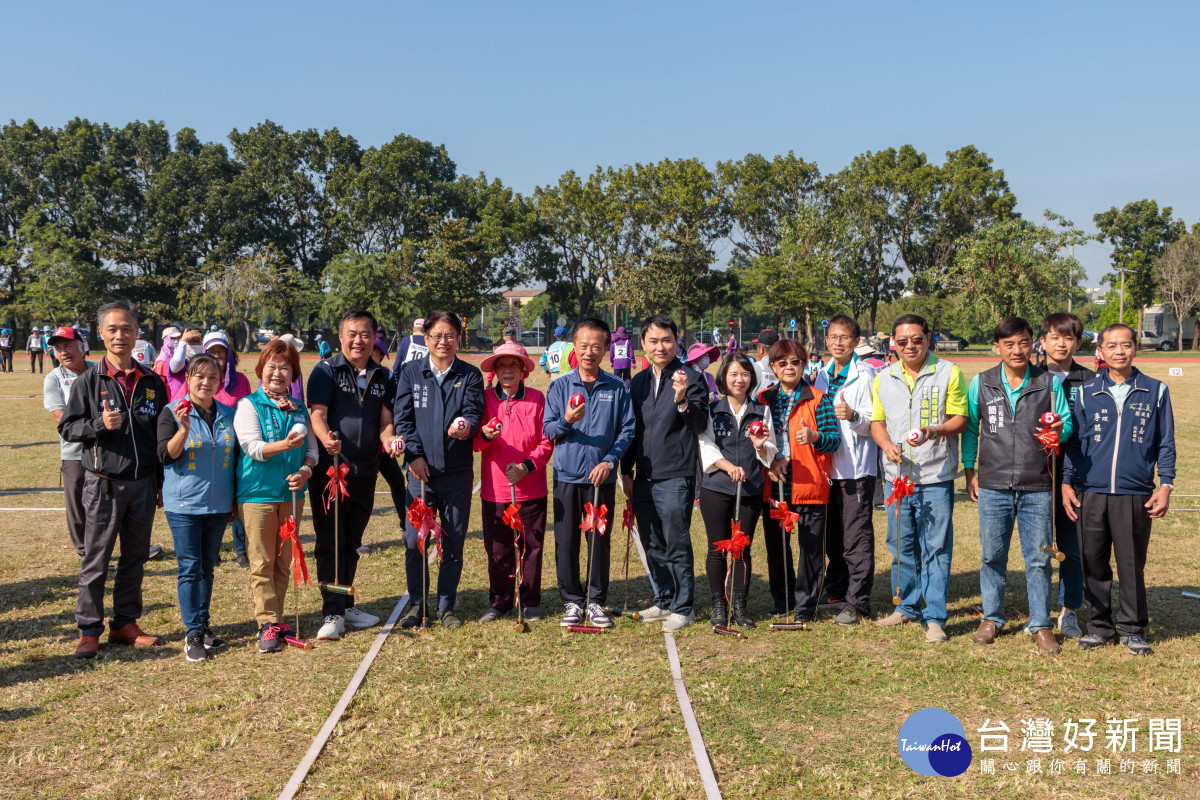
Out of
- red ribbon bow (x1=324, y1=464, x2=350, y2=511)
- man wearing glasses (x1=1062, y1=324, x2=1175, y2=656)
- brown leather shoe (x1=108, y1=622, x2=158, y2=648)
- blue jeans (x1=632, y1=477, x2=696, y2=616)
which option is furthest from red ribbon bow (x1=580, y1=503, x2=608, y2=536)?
man wearing glasses (x1=1062, y1=324, x2=1175, y2=656)

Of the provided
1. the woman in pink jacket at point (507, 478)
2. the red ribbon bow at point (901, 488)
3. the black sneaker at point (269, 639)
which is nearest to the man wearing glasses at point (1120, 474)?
the red ribbon bow at point (901, 488)

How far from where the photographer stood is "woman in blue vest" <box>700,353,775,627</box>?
19.1 feet

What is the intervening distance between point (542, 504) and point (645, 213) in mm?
52239

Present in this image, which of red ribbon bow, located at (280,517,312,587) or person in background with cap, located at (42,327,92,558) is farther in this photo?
person in background with cap, located at (42,327,92,558)

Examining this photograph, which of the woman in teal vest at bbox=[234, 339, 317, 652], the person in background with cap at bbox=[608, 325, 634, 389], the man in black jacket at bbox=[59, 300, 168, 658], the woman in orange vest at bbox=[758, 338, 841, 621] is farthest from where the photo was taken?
the person in background with cap at bbox=[608, 325, 634, 389]

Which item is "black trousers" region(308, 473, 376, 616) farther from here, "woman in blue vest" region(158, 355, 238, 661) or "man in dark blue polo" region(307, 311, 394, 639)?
"woman in blue vest" region(158, 355, 238, 661)

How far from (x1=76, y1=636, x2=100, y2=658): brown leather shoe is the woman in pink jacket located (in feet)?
7.92

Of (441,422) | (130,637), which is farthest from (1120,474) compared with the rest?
(130,637)

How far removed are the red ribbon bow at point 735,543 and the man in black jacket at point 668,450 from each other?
9.1 inches

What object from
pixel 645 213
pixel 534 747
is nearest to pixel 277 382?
pixel 534 747

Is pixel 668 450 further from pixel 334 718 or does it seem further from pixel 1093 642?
pixel 1093 642

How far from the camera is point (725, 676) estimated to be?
5086 mm

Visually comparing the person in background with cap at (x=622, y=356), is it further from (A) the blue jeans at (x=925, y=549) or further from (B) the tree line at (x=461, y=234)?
(B) the tree line at (x=461, y=234)

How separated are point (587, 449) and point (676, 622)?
52.0 inches
